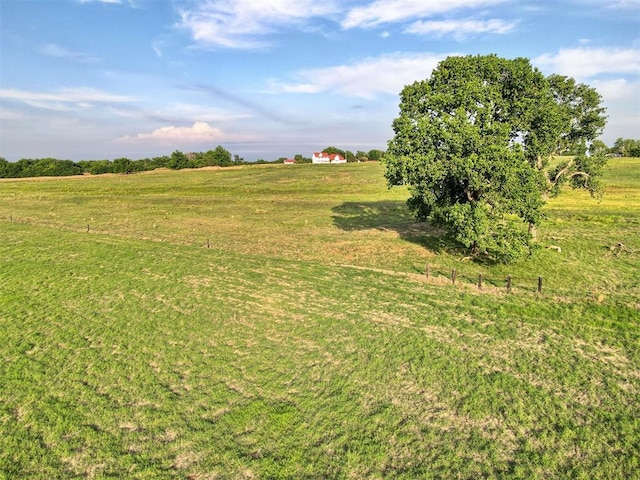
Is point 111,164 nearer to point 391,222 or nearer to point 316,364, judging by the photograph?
point 391,222

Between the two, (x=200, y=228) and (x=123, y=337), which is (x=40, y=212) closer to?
(x=200, y=228)

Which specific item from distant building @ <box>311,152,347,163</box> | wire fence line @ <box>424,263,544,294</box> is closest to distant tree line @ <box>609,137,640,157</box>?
distant building @ <box>311,152,347,163</box>

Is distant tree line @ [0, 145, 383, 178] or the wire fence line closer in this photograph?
the wire fence line

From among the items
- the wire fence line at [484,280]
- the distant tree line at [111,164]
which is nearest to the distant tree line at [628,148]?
the distant tree line at [111,164]

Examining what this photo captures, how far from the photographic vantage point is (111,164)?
507ft

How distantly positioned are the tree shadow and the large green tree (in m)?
5.33

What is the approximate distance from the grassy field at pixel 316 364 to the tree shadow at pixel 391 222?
2.84 meters

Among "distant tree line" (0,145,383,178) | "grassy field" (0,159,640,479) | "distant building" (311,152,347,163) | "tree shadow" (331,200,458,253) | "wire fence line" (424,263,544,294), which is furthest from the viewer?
"distant building" (311,152,347,163)

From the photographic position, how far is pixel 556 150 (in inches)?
1230

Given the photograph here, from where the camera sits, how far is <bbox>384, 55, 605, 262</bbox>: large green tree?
1021 inches

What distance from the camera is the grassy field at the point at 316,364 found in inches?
399

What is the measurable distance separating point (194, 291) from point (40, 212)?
53.4 metres

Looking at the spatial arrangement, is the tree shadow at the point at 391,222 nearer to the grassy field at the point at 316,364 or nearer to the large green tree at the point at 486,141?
the grassy field at the point at 316,364

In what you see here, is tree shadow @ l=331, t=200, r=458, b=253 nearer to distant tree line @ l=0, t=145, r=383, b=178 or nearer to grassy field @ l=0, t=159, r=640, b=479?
grassy field @ l=0, t=159, r=640, b=479
